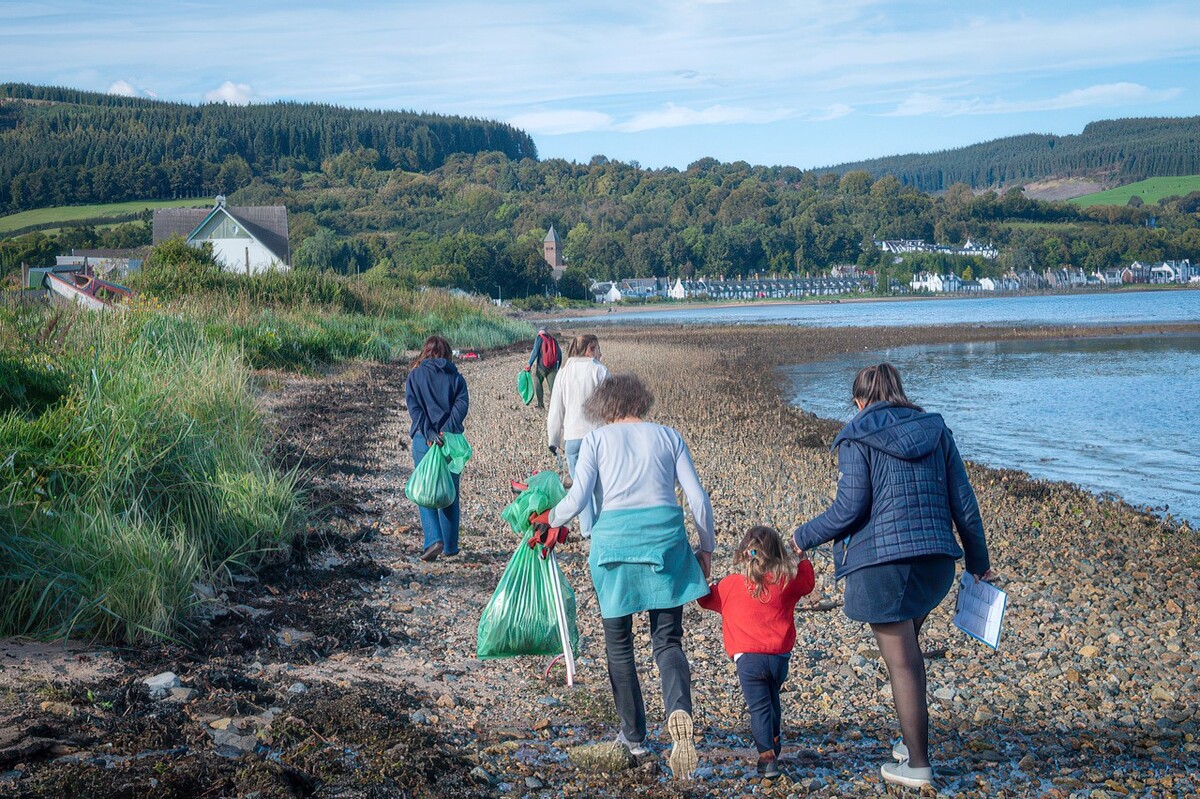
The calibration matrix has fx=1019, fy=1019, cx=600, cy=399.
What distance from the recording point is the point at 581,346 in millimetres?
8508

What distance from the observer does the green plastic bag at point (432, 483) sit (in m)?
7.56

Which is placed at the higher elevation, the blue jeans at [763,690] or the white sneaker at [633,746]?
the blue jeans at [763,690]

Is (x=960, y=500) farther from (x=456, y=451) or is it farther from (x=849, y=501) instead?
(x=456, y=451)

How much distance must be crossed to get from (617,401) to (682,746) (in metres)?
1.46

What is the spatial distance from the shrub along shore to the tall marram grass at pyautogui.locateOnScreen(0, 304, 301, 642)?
1cm

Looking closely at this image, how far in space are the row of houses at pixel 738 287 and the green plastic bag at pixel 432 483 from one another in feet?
457

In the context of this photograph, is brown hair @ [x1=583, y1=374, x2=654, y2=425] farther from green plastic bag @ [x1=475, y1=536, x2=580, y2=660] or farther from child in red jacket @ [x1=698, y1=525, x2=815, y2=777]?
green plastic bag @ [x1=475, y1=536, x2=580, y2=660]


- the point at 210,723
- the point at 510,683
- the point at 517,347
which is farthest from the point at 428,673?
the point at 517,347

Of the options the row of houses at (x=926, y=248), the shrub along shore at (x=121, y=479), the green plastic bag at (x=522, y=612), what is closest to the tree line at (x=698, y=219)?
the row of houses at (x=926, y=248)

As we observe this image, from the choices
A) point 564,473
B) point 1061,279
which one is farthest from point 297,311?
point 1061,279

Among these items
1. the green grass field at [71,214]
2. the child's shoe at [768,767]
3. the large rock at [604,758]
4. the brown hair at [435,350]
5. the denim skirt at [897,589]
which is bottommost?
the child's shoe at [768,767]

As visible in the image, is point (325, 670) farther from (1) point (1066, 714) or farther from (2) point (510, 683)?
(1) point (1066, 714)

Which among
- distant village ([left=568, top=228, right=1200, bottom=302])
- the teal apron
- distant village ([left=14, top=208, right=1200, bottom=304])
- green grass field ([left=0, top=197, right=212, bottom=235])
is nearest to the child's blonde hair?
the teal apron

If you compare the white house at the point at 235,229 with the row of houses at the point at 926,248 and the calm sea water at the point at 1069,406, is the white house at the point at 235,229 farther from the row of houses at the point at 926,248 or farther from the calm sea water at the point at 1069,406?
the row of houses at the point at 926,248
